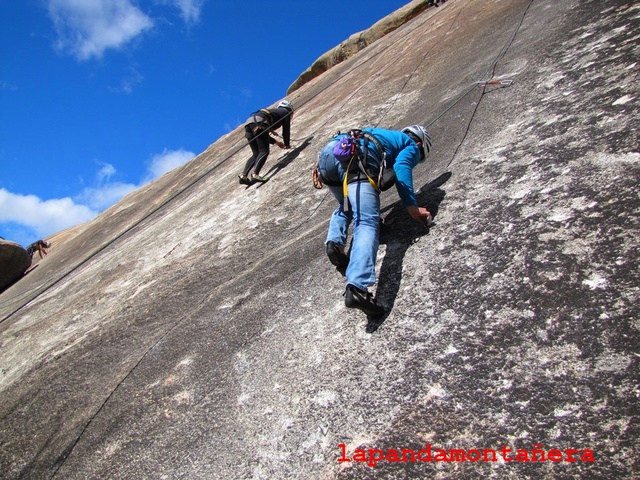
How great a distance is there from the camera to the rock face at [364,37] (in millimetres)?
17281

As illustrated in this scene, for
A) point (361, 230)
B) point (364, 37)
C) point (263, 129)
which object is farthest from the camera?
point (364, 37)

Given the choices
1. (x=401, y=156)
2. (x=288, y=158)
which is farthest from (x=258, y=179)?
(x=401, y=156)

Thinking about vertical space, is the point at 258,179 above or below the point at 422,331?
above

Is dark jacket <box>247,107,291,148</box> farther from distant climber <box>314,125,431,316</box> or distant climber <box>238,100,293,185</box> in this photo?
distant climber <box>314,125,431,316</box>

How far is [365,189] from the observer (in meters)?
3.53

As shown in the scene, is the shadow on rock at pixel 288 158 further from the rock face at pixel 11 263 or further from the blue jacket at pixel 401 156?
the rock face at pixel 11 263

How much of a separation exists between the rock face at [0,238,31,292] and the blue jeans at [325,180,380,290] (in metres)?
13.3

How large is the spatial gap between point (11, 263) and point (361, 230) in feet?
45.7

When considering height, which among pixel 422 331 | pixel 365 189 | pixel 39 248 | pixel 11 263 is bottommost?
pixel 422 331

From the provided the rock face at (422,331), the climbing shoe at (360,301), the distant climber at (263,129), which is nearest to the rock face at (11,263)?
the rock face at (422,331)

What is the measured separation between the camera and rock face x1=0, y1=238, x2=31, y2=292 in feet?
43.2

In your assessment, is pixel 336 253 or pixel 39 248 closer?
pixel 336 253

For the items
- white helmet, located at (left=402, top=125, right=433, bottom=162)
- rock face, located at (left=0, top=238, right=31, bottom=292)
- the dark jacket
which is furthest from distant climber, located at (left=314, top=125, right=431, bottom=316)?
rock face, located at (left=0, top=238, right=31, bottom=292)

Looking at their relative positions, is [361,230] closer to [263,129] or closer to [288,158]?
[288,158]
